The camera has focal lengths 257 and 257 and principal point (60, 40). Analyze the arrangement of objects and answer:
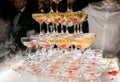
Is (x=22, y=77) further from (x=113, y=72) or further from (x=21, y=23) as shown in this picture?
(x=21, y=23)

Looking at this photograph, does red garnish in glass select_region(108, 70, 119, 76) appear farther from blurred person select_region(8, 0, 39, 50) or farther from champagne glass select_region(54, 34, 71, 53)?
blurred person select_region(8, 0, 39, 50)

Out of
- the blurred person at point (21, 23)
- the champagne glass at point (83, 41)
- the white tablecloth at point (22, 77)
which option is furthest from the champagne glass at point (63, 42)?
the blurred person at point (21, 23)

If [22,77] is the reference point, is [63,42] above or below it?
above

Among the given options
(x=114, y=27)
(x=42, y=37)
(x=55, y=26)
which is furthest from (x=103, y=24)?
(x=42, y=37)

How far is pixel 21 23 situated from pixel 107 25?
64cm

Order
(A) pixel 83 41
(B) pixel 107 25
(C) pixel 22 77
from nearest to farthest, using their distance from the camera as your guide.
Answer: (C) pixel 22 77
(A) pixel 83 41
(B) pixel 107 25

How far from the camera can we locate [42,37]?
157 cm

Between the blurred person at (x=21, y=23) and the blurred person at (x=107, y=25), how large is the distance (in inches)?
15.5

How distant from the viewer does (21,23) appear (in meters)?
1.93

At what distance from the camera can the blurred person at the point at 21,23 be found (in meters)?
1.89

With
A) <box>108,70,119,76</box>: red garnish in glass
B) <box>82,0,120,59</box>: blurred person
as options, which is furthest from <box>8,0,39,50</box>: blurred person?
<box>108,70,119,76</box>: red garnish in glass

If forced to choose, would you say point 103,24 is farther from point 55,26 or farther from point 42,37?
point 42,37

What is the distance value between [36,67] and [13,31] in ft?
2.48

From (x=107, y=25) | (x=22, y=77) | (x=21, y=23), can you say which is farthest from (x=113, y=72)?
(x=21, y=23)
